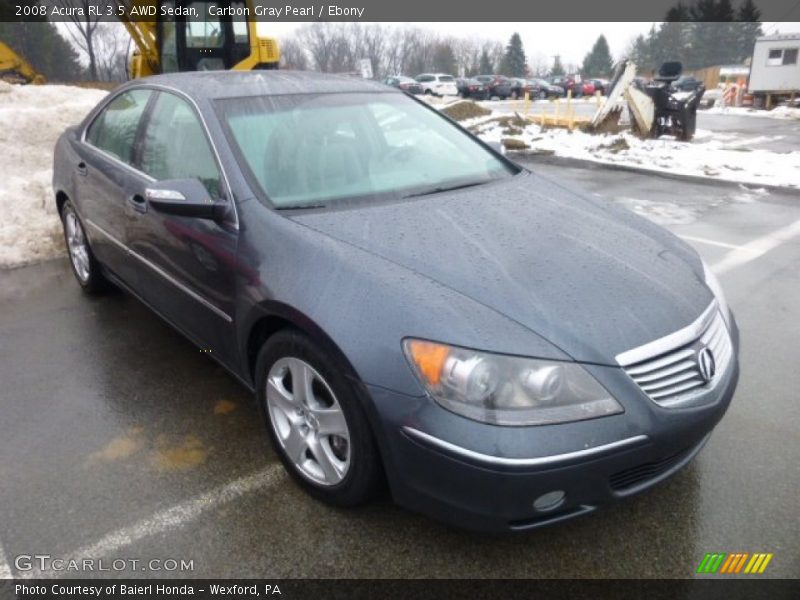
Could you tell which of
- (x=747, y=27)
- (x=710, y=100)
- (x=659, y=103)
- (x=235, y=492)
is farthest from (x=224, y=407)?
(x=747, y=27)

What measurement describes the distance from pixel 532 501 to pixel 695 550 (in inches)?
30.3

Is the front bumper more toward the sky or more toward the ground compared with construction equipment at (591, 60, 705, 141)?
more toward the ground

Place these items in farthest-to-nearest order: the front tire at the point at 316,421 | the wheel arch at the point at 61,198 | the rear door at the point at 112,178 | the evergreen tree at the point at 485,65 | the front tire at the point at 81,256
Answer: the evergreen tree at the point at 485,65, the wheel arch at the point at 61,198, the front tire at the point at 81,256, the rear door at the point at 112,178, the front tire at the point at 316,421

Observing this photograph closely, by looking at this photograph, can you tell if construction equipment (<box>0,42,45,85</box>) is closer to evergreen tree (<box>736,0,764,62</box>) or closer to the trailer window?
the trailer window

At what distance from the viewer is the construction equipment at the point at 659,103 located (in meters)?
13.2

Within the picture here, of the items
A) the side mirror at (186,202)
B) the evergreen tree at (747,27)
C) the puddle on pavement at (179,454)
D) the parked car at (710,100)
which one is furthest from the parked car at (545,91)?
the evergreen tree at (747,27)

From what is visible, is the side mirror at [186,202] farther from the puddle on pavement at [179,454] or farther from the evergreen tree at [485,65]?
the evergreen tree at [485,65]

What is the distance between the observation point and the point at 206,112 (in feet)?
9.82

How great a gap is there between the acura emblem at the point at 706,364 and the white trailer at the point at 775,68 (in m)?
29.2

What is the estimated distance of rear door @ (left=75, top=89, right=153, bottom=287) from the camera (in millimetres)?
3541

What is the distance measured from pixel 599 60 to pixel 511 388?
3750 inches

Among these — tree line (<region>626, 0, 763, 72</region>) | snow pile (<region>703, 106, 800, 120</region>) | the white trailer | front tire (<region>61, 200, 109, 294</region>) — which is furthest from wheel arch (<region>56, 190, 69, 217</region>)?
tree line (<region>626, 0, 763, 72</region>)

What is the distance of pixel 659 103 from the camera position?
13.5 m

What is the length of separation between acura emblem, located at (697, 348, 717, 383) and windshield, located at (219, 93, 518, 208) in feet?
4.50
